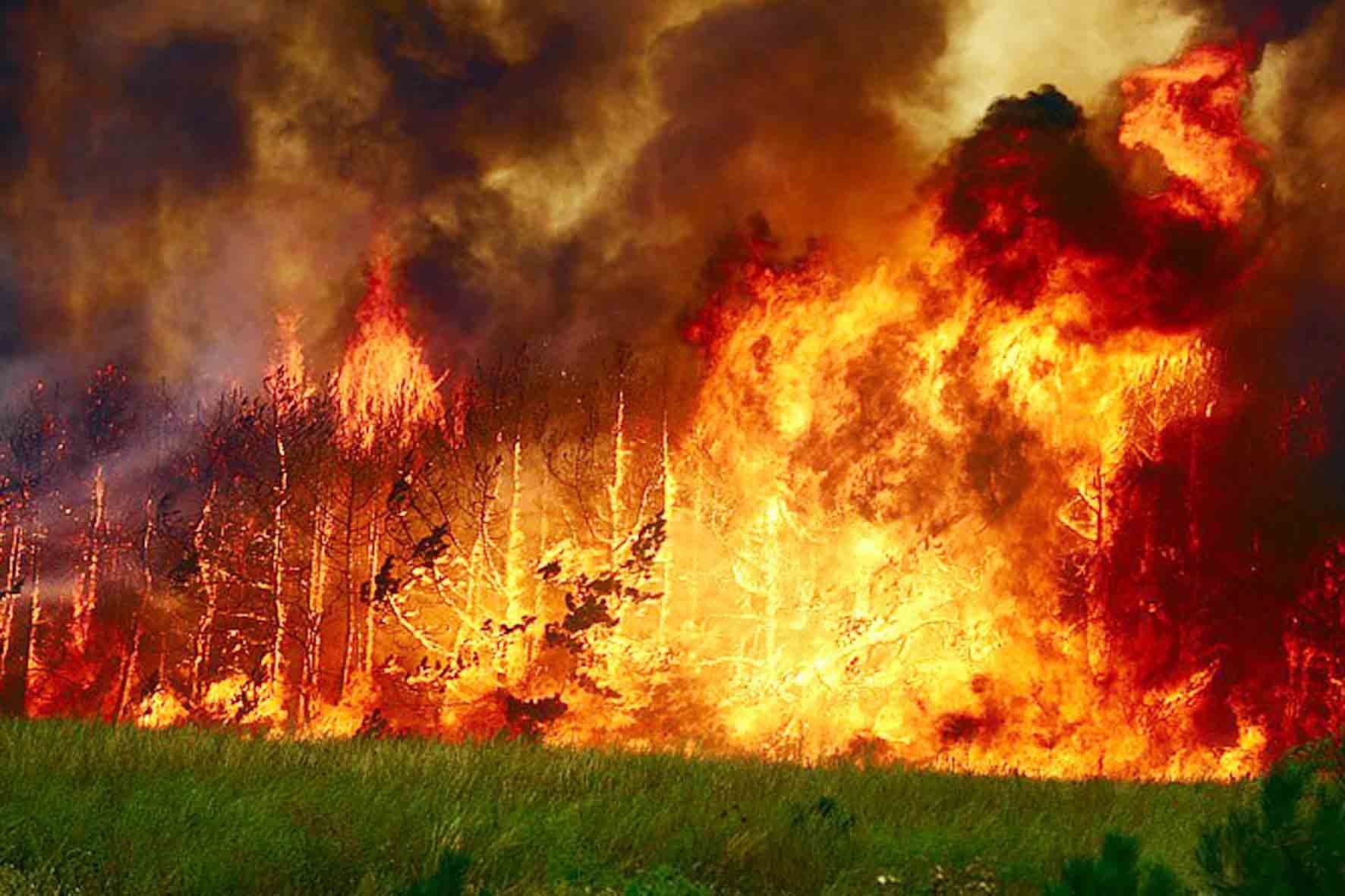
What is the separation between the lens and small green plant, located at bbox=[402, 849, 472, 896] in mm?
2744

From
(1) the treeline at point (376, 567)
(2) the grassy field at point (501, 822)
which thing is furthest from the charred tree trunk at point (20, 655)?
(2) the grassy field at point (501, 822)

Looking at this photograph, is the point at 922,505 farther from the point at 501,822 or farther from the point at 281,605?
the point at 501,822

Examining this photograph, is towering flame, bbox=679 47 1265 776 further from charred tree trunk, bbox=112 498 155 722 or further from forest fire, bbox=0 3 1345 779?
charred tree trunk, bbox=112 498 155 722

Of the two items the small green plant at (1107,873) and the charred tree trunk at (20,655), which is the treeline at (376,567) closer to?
the charred tree trunk at (20,655)

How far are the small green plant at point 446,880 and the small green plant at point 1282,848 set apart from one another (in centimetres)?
191

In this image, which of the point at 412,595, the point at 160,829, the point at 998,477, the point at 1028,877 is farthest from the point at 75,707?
the point at 1028,877

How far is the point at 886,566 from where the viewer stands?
22.2 metres

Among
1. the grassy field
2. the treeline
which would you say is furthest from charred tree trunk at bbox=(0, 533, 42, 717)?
the grassy field

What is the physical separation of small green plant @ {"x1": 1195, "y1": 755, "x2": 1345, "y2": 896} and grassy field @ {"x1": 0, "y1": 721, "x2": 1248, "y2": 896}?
14.3ft

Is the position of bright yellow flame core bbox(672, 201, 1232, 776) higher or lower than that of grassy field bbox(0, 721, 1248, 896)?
higher

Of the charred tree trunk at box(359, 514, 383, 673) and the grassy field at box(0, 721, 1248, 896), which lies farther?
the charred tree trunk at box(359, 514, 383, 673)

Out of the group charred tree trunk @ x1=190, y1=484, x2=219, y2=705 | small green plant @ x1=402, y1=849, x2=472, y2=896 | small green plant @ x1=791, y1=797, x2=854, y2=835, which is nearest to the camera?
small green plant @ x1=402, y1=849, x2=472, y2=896

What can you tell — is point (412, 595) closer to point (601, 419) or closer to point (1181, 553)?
point (601, 419)

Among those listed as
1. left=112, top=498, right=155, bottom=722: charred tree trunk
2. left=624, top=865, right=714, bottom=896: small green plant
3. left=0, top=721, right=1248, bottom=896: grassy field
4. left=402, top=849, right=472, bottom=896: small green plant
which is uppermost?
left=112, top=498, right=155, bottom=722: charred tree trunk
